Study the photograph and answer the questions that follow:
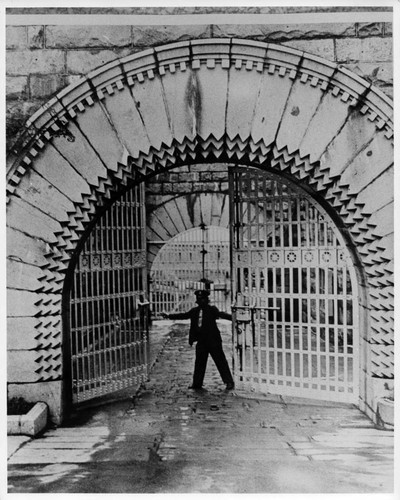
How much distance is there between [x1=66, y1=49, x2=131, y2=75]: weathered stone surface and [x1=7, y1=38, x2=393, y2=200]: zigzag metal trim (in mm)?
56

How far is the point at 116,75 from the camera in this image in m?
4.82

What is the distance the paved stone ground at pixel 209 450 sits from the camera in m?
4.02

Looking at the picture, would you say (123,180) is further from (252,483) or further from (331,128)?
(252,483)

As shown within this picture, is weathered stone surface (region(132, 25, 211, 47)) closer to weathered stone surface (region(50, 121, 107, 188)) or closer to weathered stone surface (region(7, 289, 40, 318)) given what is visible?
weathered stone surface (region(50, 121, 107, 188))

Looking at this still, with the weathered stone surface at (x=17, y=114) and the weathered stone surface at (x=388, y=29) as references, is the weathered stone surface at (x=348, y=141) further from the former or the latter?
the weathered stone surface at (x=17, y=114)

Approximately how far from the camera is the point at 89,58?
4.84 m

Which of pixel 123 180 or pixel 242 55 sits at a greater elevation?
pixel 242 55

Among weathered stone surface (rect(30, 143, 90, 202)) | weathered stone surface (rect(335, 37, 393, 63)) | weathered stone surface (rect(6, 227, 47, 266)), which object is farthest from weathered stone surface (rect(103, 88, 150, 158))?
weathered stone surface (rect(335, 37, 393, 63))

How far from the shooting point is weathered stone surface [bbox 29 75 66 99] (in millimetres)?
4871

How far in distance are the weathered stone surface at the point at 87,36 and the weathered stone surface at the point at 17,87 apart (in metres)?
0.36
